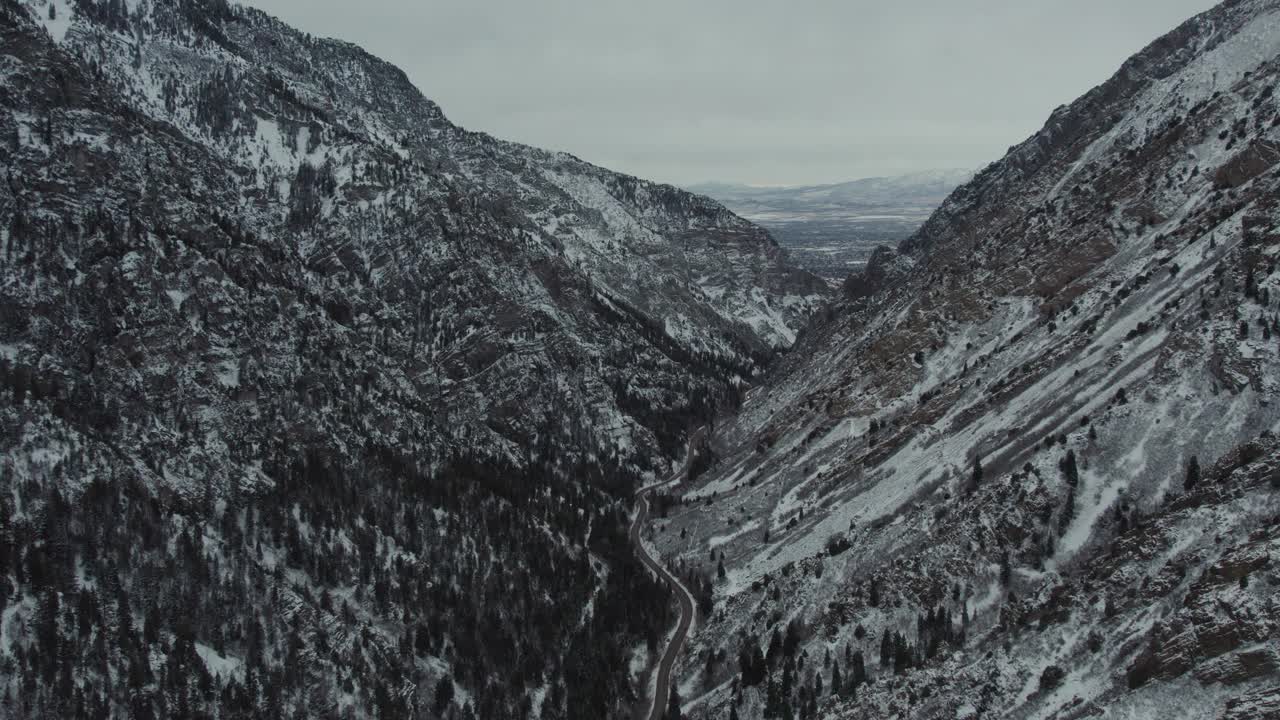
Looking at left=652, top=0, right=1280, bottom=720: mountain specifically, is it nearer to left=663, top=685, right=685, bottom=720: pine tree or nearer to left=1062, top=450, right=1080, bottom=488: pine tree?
left=1062, top=450, right=1080, bottom=488: pine tree

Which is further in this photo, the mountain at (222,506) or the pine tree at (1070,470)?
the mountain at (222,506)

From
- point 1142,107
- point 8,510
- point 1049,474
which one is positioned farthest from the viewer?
point 1142,107

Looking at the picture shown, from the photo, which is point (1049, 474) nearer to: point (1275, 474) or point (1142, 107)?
point (1275, 474)

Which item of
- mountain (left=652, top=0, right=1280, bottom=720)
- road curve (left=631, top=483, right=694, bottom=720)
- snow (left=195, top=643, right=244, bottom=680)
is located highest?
mountain (left=652, top=0, right=1280, bottom=720)

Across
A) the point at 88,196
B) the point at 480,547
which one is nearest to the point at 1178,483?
the point at 480,547

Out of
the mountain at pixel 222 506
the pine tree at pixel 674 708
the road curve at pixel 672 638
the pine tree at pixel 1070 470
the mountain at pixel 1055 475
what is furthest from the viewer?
the road curve at pixel 672 638

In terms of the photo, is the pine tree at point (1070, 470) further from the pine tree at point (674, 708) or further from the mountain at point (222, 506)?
the mountain at point (222, 506)

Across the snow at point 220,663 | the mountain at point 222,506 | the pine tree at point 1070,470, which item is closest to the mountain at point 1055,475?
the pine tree at point 1070,470

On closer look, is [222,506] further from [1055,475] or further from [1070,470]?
[1070,470]

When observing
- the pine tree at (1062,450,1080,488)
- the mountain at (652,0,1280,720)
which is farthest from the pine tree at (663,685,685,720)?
the pine tree at (1062,450,1080,488)
